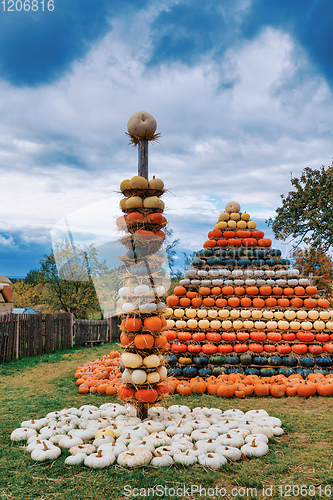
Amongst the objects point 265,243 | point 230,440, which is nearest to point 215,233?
point 265,243

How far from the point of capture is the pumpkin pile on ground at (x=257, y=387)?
23.4 feet

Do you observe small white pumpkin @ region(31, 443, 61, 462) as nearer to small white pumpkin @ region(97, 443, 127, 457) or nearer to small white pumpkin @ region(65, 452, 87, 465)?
small white pumpkin @ region(65, 452, 87, 465)

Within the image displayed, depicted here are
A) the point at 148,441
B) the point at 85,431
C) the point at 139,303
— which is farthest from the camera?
the point at 139,303

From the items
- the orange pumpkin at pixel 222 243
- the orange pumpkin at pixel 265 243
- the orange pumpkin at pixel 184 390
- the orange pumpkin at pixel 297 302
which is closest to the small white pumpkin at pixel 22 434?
the orange pumpkin at pixel 184 390

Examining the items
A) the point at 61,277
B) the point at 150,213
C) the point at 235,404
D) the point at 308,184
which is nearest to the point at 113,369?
Result: the point at 235,404

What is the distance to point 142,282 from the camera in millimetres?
5504

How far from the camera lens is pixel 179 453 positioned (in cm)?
407

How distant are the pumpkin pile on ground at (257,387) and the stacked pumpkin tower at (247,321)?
72cm

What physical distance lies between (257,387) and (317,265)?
55.8ft

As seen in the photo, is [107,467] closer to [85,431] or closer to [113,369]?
[85,431]

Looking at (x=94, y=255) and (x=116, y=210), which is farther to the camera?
(x=94, y=255)

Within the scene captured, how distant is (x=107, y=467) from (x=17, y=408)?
322cm

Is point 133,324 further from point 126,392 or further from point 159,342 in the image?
point 126,392

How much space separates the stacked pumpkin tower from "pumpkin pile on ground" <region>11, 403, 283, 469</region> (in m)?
2.89
